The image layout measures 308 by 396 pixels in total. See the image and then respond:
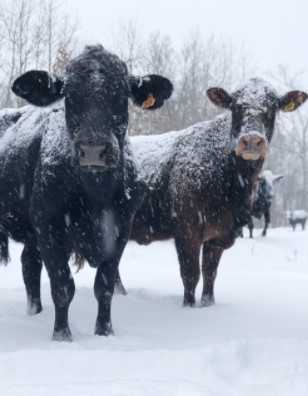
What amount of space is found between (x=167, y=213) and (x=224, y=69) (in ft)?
93.9

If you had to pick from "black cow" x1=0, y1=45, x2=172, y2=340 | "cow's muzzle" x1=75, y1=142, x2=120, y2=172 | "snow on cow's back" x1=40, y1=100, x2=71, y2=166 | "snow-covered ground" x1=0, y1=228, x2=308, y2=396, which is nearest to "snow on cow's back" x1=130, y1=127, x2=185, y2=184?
"snow-covered ground" x1=0, y1=228, x2=308, y2=396

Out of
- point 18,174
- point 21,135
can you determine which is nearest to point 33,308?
point 18,174

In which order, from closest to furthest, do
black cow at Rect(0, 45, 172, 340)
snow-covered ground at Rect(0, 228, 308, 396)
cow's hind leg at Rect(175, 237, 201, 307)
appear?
1. snow-covered ground at Rect(0, 228, 308, 396)
2. black cow at Rect(0, 45, 172, 340)
3. cow's hind leg at Rect(175, 237, 201, 307)

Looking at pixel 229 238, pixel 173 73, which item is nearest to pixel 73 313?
pixel 229 238

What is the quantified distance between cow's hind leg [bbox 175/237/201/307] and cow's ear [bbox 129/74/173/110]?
1.83 meters

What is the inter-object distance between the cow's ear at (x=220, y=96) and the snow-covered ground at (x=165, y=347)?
2.12 m

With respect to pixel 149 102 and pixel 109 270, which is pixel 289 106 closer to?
pixel 149 102

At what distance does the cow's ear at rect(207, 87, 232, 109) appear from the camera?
258 inches

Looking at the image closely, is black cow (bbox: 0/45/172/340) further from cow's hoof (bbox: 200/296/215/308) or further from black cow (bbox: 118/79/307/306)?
cow's hoof (bbox: 200/296/215/308)

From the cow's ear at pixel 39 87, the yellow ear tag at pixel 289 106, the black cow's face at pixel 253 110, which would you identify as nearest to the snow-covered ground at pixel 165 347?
the black cow's face at pixel 253 110

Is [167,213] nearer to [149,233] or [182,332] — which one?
[149,233]

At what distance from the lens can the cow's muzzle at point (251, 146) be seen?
5.69m

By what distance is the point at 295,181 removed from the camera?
211ft

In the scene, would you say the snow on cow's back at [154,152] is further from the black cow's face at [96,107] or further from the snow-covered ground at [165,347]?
the black cow's face at [96,107]
